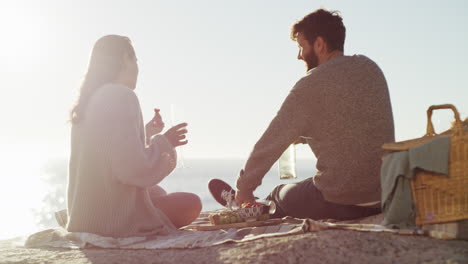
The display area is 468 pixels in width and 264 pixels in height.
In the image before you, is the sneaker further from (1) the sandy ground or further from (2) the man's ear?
(2) the man's ear

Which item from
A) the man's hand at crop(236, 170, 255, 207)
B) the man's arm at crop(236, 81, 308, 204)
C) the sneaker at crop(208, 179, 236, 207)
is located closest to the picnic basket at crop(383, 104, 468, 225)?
the man's arm at crop(236, 81, 308, 204)

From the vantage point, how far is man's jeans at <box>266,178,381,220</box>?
377 cm

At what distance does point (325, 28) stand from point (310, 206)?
1405 mm

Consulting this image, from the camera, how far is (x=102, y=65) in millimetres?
3795

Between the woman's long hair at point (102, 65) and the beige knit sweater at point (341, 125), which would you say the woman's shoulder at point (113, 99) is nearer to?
the woman's long hair at point (102, 65)

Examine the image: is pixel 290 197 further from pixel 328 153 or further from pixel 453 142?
pixel 453 142

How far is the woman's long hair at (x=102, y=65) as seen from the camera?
3770 mm

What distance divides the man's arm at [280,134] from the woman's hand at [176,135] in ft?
1.83

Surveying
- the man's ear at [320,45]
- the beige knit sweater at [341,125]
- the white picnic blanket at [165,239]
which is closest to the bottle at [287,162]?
the white picnic blanket at [165,239]

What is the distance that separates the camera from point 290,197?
4.10m

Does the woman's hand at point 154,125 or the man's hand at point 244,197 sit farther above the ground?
the woman's hand at point 154,125

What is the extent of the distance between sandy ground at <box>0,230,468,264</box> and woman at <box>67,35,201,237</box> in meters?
0.41

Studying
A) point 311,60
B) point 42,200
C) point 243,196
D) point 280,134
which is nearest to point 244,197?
point 243,196

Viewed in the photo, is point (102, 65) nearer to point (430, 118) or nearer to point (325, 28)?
point (325, 28)
